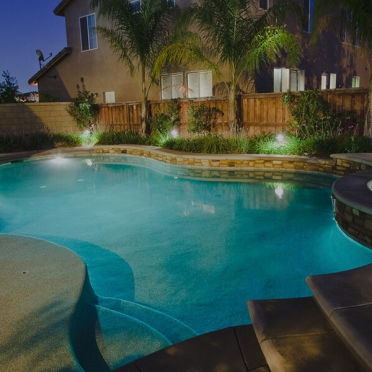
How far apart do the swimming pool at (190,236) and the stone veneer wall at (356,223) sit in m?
0.13

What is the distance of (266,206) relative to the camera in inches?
297

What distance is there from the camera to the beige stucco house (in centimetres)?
1536

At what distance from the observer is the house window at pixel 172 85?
16.1 m

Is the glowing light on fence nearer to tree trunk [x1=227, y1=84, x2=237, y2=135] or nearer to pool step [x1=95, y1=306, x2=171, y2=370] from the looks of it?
tree trunk [x1=227, y1=84, x2=237, y2=135]

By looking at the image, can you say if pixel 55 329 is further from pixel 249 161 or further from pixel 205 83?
pixel 205 83

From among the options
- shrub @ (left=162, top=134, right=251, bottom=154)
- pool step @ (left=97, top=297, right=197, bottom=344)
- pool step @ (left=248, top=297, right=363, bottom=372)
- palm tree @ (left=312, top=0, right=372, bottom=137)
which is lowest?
pool step @ (left=97, top=297, right=197, bottom=344)

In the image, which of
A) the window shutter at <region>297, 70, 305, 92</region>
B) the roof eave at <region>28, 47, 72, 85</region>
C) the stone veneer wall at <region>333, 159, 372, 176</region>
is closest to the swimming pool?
the stone veneer wall at <region>333, 159, 372, 176</region>

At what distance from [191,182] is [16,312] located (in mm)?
7254

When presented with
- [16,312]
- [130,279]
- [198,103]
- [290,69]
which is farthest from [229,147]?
[16,312]

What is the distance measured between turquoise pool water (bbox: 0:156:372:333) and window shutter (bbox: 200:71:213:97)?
607cm

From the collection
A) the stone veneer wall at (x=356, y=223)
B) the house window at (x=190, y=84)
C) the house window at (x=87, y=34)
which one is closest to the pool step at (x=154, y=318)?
the stone veneer wall at (x=356, y=223)

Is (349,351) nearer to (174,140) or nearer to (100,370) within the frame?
(100,370)

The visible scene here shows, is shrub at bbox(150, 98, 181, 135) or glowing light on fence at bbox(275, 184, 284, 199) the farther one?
shrub at bbox(150, 98, 181, 135)

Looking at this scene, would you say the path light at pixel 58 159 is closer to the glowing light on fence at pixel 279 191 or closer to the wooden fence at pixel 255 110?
the wooden fence at pixel 255 110
